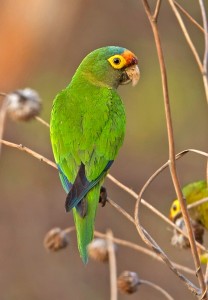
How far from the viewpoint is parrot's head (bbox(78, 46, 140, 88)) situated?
405cm

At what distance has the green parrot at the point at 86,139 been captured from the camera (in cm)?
345

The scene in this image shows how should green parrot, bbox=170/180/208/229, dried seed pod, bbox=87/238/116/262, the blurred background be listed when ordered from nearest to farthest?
dried seed pod, bbox=87/238/116/262, green parrot, bbox=170/180/208/229, the blurred background

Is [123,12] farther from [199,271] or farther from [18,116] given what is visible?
[199,271]

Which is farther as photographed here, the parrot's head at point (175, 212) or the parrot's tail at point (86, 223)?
the parrot's head at point (175, 212)

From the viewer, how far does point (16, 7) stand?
10.8 m

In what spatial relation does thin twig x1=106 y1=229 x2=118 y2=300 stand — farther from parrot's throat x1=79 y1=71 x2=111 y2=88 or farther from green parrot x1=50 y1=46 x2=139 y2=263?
parrot's throat x1=79 y1=71 x2=111 y2=88

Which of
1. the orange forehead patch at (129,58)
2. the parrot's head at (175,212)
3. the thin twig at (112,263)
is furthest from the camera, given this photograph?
the parrot's head at (175,212)

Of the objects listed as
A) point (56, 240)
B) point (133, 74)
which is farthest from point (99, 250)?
point (133, 74)

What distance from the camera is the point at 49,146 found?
962 cm

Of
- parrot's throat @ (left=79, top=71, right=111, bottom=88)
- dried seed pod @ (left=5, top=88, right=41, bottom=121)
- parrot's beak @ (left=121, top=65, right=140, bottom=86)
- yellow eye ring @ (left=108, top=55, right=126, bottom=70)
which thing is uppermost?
yellow eye ring @ (left=108, top=55, right=126, bottom=70)

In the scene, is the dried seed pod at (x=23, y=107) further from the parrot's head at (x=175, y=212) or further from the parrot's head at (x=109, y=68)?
the parrot's head at (x=175, y=212)

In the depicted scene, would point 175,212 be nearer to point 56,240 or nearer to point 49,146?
point 56,240

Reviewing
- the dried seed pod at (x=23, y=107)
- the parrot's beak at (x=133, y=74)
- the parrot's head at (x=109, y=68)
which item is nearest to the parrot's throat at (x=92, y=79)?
the parrot's head at (x=109, y=68)

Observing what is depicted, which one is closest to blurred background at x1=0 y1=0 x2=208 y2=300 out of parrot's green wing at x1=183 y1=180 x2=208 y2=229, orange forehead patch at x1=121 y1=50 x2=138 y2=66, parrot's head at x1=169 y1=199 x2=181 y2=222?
parrot's green wing at x1=183 y1=180 x2=208 y2=229
